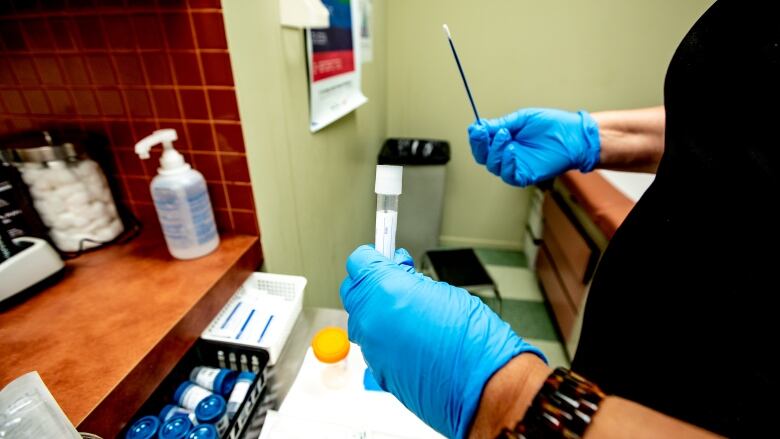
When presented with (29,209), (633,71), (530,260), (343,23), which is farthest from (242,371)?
(633,71)

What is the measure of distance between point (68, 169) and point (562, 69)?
7.07 ft

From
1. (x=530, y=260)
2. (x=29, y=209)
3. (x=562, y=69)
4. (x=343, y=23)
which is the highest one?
(x=343, y=23)

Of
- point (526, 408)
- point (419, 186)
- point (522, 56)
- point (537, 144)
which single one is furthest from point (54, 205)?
point (522, 56)

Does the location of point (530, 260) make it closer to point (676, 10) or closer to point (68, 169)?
point (676, 10)

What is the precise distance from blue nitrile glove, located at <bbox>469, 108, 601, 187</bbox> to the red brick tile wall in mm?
677

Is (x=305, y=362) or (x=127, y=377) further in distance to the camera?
(x=305, y=362)

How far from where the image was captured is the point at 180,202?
664 mm

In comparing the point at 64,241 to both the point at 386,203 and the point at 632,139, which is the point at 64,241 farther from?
the point at 632,139

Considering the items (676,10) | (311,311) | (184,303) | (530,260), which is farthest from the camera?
(530,260)

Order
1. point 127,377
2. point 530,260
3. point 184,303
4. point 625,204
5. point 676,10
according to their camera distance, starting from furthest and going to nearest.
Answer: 1. point 530,260
2. point 676,10
3. point 625,204
4. point 184,303
5. point 127,377

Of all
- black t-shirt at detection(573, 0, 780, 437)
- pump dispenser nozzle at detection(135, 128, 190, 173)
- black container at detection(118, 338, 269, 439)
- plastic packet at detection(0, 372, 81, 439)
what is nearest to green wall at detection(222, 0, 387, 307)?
pump dispenser nozzle at detection(135, 128, 190, 173)

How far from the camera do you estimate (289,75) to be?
2.97ft

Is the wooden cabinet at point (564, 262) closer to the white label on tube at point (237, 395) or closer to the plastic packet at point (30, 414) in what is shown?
the white label on tube at point (237, 395)

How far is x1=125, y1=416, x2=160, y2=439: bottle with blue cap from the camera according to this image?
49 centimetres
